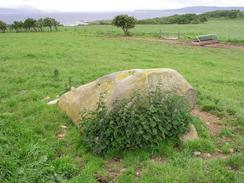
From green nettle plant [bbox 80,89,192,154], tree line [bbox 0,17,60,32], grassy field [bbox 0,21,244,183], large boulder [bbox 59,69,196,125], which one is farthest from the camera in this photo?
tree line [bbox 0,17,60,32]

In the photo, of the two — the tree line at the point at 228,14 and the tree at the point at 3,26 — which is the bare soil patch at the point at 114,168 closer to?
the tree at the point at 3,26

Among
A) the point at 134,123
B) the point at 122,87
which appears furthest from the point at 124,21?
the point at 134,123

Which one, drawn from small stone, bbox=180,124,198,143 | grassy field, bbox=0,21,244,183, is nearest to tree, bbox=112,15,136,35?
grassy field, bbox=0,21,244,183

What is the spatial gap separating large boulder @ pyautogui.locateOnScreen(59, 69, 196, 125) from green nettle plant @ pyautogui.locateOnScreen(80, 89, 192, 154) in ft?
0.81

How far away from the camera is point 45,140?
18.3 feet

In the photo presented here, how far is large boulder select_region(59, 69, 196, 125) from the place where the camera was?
5.66 m

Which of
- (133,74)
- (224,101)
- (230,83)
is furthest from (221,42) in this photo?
(133,74)

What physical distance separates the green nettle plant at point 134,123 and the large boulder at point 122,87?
25cm

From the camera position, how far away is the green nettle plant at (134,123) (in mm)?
5020

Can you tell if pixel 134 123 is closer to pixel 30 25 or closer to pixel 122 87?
pixel 122 87

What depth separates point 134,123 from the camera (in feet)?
16.5

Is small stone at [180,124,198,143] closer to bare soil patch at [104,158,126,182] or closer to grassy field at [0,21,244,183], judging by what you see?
grassy field at [0,21,244,183]

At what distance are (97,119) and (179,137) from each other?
60.2 inches

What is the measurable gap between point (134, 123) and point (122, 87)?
36.9 inches
